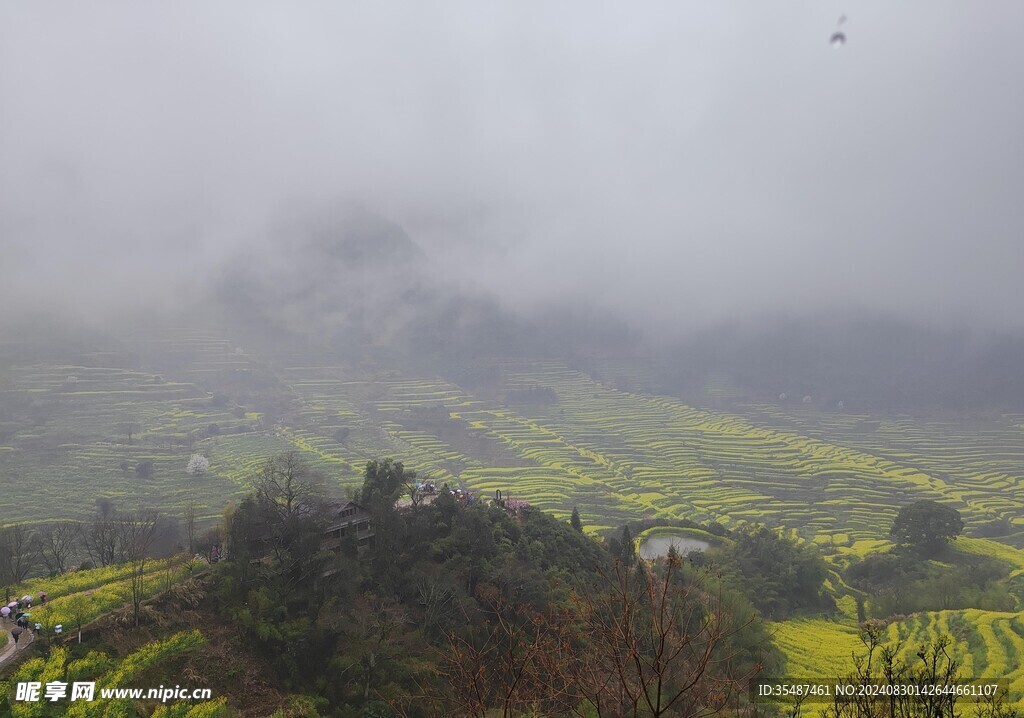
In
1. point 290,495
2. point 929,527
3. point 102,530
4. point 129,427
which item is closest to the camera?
point 290,495

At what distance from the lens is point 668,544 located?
47781mm

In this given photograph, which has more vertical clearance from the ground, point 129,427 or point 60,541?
point 129,427

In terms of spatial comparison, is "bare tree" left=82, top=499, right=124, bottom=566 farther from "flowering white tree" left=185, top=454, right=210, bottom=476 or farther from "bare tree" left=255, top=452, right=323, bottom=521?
"bare tree" left=255, top=452, right=323, bottom=521

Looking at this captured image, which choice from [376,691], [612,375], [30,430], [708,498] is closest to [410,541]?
[376,691]

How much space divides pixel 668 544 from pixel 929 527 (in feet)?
68.5

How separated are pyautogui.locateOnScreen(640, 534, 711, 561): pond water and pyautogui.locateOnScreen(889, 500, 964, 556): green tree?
53.9 feet

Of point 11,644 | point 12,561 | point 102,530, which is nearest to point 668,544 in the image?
point 102,530

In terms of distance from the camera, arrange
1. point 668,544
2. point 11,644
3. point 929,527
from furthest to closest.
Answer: point 668,544
point 929,527
point 11,644

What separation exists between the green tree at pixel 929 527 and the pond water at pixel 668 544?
16.4 meters

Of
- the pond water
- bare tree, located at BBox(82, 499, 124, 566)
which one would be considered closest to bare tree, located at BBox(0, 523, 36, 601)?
bare tree, located at BBox(82, 499, 124, 566)

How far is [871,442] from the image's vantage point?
10369 centimetres

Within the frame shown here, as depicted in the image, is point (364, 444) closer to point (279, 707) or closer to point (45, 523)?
point (45, 523)

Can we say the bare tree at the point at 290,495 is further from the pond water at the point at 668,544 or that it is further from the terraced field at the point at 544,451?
the pond water at the point at 668,544

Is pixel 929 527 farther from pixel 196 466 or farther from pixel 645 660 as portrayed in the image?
pixel 196 466
